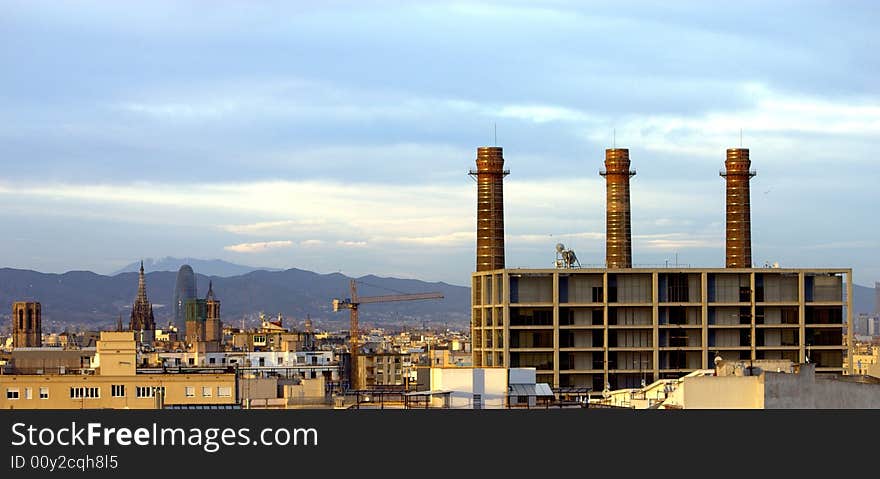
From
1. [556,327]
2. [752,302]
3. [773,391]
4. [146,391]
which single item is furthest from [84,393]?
[773,391]

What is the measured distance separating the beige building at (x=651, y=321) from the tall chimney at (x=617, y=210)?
43.5 ft

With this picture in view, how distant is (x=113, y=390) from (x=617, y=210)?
157 feet

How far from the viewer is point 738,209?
145m

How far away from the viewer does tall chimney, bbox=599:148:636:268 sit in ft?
458

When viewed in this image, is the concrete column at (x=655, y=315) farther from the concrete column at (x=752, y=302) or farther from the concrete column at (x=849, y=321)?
the concrete column at (x=849, y=321)

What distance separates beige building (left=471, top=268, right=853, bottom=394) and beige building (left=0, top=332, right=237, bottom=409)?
22.1m

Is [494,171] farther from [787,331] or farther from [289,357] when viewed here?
[289,357]

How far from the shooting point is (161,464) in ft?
168

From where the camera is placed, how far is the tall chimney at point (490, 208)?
13712 centimetres

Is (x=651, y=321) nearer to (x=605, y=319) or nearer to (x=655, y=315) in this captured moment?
(x=655, y=315)

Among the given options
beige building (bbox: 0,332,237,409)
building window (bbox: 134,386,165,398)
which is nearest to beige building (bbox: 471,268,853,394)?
beige building (bbox: 0,332,237,409)

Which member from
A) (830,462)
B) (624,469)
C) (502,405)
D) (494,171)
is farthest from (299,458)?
(494,171)

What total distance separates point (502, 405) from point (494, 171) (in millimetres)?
57075

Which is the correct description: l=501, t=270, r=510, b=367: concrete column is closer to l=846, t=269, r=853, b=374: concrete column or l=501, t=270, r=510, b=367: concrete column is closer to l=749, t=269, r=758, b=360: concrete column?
l=749, t=269, r=758, b=360: concrete column
